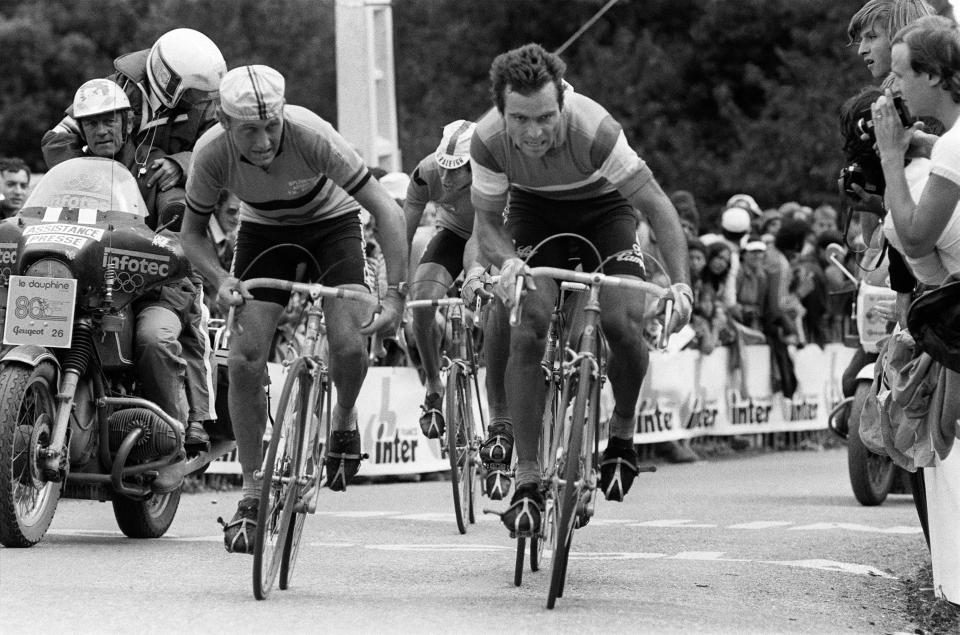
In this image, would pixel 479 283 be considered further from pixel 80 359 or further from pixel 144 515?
pixel 144 515

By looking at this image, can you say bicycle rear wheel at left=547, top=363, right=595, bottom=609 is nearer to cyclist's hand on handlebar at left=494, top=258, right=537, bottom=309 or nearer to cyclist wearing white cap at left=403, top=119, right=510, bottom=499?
cyclist's hand on handlebar at left=494, top=258, right=537, bottom=309

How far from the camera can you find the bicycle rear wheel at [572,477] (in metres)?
7.38

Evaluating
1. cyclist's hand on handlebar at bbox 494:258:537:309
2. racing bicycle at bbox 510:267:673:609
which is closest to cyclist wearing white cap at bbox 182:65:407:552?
cyclist's hand on handlebar at bbox 494:258:537:309

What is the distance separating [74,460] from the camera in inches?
391

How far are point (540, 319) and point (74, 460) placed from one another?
3.01 meters

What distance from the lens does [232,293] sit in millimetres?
8117

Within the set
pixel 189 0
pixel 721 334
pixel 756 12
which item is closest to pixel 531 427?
pixel 721 334

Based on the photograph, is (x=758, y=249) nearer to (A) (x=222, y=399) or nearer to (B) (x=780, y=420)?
(B) (x=780, y=420)

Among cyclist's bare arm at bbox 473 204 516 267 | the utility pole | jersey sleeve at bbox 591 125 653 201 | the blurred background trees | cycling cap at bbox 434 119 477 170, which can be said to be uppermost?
the blurred background trees

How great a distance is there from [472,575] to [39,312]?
8.80 ft

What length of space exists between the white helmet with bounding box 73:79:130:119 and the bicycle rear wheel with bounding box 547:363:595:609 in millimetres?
4008

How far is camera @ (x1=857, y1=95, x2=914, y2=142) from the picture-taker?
23.8 ft

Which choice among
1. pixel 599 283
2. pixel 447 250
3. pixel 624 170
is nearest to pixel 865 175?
pixel 624 170

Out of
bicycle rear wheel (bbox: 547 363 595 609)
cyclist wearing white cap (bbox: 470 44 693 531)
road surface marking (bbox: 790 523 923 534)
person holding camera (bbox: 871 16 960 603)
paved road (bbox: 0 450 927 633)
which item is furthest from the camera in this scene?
road surface marking (bbox: 790 523 923 534)
